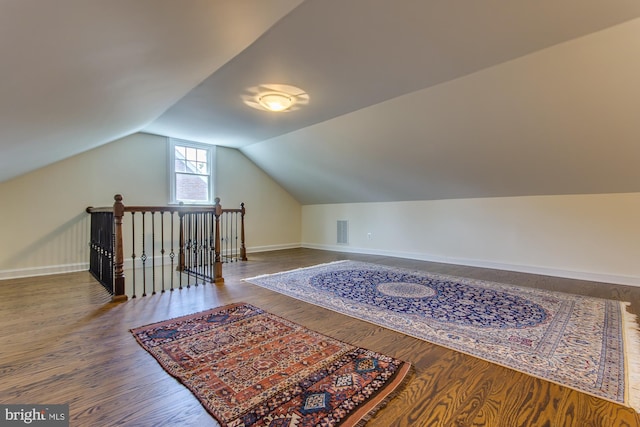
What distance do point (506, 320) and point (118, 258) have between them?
12.3ft

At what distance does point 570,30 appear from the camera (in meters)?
2.11

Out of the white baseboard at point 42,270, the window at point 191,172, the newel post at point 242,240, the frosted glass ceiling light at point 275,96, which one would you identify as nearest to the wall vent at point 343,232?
the newel post at point 242,240

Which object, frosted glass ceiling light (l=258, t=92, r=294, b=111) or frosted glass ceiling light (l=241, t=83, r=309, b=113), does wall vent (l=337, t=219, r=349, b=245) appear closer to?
frosted glass ceiling light (l=241, t=83, r=309, b=113)

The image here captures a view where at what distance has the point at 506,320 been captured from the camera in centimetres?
239

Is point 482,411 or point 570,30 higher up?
point 570,30

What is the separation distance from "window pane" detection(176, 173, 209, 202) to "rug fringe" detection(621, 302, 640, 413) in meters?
5.97

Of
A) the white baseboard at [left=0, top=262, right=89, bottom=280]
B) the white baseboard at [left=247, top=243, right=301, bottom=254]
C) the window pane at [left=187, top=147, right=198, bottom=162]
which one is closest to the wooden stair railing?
the white baseboard at [left=0, top=262, right=89, bottom=280]

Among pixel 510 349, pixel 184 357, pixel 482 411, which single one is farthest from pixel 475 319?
pixel 184 357

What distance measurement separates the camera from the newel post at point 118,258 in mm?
2938

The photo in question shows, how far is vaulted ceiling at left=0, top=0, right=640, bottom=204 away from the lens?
151cm

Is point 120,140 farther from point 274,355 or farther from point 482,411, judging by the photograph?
point 482,411

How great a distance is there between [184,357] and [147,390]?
13.2 inches

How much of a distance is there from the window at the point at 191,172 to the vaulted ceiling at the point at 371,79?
31.4 inches

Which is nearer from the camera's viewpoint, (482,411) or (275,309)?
(482,411)
